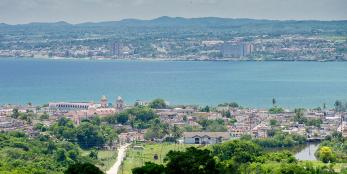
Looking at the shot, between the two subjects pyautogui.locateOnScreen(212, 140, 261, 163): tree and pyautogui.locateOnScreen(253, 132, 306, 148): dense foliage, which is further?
pyautogui.locateOnScreen(253, 132, 306, 148): dense foliage

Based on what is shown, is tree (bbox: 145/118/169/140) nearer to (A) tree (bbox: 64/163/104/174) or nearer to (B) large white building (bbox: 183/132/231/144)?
(B) large white building (bbox: 183/132/231/144)

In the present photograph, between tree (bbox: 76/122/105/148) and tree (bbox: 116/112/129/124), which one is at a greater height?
tree (bbox: 76/122/105/148)

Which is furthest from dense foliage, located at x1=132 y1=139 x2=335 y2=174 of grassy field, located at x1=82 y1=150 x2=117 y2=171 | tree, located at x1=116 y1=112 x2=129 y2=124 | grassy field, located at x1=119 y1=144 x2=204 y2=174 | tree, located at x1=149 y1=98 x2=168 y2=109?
tree, located at x1=149 y1=98 x2=168 y2=109

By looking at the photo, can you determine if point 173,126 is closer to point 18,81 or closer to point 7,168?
point 7,168

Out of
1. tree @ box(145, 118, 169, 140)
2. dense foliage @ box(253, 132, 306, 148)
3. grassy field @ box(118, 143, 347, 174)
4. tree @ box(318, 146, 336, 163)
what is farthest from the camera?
tree @ box(145, 118, 169, 140)

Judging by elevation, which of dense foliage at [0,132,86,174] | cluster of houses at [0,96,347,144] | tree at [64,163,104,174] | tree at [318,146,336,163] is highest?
tree at [64,163,104,174]

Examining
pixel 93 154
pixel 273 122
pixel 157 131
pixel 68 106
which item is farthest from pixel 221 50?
pixel 93 154

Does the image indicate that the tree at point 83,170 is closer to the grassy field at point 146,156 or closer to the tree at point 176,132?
the grassy field at point 146,156
